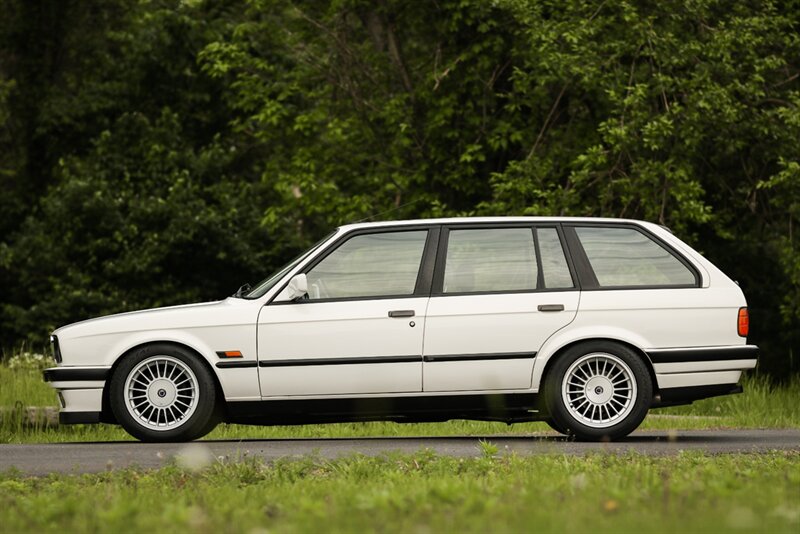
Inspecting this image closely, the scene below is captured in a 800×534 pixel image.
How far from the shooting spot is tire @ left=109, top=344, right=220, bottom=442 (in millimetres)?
9281

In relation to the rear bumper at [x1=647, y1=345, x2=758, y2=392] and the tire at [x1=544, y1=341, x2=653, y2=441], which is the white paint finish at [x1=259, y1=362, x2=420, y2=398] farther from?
the rear bumper at [x1=647, y1=345, x2=758, y2=392]

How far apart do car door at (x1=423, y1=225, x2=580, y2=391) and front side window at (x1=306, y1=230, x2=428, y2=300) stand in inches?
8.6

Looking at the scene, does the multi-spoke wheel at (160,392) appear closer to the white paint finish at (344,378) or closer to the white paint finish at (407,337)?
the white paint finish at (407,337)

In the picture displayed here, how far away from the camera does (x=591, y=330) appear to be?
927 centimetres

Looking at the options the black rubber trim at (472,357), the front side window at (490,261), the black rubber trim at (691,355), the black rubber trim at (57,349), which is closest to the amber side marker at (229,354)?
the black rubber trim at (57,349)

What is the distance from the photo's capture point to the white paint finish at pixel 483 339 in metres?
9.22

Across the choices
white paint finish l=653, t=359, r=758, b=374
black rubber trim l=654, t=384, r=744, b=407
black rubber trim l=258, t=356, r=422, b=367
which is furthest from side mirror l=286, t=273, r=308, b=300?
black rubber trim l=654, t=384, r=744, b=407

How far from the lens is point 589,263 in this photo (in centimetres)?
953

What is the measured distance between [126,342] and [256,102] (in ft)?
48.5

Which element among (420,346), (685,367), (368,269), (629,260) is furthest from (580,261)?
(368,269)

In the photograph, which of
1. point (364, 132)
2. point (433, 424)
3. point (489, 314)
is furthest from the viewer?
point (364, 132)

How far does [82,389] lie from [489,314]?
301 centimetres

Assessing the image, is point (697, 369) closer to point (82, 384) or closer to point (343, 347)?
point (343, 347)

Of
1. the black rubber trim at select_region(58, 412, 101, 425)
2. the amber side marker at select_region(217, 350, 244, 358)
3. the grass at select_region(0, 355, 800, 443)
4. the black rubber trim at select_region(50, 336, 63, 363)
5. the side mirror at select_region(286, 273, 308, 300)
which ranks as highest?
the side mirror at select_region(286, 273, 308, 300)
